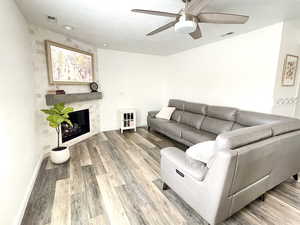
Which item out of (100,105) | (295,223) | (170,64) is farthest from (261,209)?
(170,64)

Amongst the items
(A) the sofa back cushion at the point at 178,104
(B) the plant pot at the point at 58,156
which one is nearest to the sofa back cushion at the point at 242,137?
(B) the plant pot at the point at 58,156

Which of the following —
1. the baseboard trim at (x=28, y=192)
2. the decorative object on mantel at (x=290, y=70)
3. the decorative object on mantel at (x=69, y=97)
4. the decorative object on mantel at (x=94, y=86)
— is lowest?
the baseboard trim at (x=28, y=192)

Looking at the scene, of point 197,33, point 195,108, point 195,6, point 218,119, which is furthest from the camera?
point 195,108

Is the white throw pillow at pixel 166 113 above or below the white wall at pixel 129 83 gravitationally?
below

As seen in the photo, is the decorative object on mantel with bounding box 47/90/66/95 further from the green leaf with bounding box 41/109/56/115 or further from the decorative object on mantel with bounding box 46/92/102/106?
the green leaf with bounding box 41/109/56/115

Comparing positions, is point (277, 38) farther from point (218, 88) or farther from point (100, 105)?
point (100, 105)

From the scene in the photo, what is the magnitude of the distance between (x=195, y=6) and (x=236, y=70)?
2.18m

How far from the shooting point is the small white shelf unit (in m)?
4.30

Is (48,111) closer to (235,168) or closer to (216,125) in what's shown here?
(235,168)

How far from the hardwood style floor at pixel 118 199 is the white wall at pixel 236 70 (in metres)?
1.62

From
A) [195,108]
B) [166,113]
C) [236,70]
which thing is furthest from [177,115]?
[236,70]

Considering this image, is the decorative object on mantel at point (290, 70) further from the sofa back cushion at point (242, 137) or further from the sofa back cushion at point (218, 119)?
the sofa back cushion at point (242, 137)

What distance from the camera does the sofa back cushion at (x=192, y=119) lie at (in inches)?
137

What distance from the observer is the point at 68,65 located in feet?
10.3
